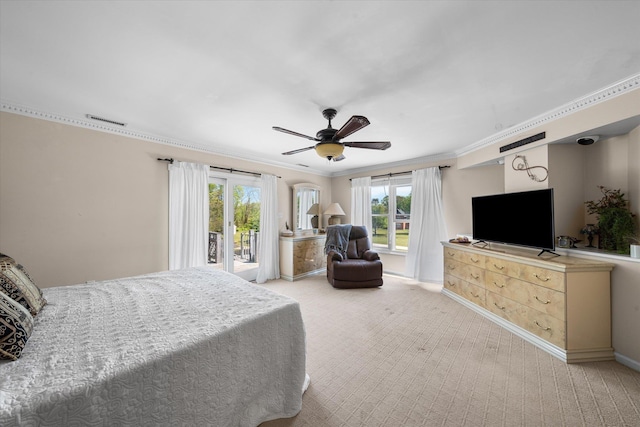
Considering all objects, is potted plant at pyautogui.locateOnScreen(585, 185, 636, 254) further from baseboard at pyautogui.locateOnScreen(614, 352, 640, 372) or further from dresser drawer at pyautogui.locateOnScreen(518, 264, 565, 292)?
baseboard at pyautogui.locateOnScreen(614, 352, 640, 372)

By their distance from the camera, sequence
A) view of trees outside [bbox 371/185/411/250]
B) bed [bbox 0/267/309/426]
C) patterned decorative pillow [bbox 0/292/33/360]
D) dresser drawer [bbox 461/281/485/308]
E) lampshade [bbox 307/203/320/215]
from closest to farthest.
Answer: bed [bbox 0/267/309/426]
patterned decorative pillow [bbox 0/292/33/360]
dresser drawer [bbox 461/281/485/308]
view of trees outside [bbox 371/185/411/250]
lampshade [bbox 307/203/320/215]

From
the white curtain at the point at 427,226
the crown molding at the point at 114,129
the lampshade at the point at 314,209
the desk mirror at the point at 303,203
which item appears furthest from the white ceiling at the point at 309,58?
the lampshade at the point at 314,209

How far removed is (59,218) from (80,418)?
9.34 feet

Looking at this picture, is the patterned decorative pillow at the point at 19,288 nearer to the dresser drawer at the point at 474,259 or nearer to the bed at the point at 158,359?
the bed at the point at 158,359

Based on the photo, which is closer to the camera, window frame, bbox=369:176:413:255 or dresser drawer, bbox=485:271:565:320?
dresser drawer, bbox=485:271:565:320

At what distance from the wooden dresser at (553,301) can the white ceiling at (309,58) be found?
65.3 inches

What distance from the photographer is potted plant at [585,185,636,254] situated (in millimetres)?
2285

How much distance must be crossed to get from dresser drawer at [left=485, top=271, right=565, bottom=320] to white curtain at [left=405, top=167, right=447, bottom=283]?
57.4 inches

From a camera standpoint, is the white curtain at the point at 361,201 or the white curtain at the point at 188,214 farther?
the white curtain at the point at 361,201

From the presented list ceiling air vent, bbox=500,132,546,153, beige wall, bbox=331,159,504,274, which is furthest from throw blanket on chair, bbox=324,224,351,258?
ceiling air vent, bbox=500,132,546,153

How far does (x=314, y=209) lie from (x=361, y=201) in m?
1.14

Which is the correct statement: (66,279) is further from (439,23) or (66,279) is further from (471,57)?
(471,57)

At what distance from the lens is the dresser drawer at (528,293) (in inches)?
92.7

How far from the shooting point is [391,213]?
5422 mm
